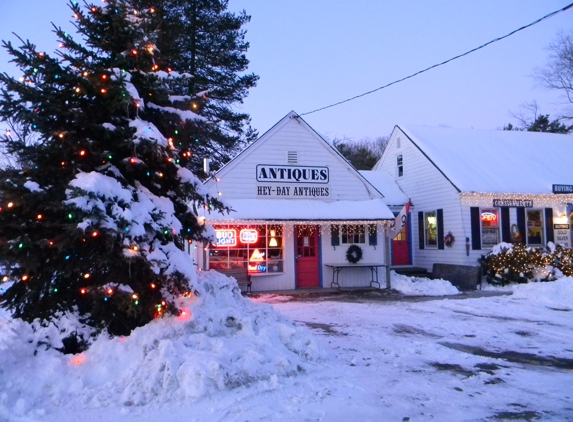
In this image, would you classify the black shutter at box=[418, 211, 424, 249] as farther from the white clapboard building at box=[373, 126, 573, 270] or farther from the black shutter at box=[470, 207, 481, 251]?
the black shutter at box=[470, 207, 481, 251]

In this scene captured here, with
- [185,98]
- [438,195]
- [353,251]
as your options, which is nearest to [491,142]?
[438,195]

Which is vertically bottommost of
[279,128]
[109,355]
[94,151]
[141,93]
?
[109,355]

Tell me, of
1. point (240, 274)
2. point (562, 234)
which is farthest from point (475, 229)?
point (240, 274)

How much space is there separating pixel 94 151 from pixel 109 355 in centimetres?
288

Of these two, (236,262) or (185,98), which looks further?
(236,262)

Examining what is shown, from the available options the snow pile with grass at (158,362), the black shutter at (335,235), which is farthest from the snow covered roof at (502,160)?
the snow pile with grass at (158,362)

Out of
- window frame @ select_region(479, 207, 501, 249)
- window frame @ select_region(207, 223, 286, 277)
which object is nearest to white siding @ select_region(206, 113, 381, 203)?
window frame @ select_region(207, 223, 286, 277)

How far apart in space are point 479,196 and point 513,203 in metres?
1.59

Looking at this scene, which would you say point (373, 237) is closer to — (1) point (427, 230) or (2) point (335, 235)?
(2) point (335, 235)

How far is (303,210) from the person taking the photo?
16.6 meters

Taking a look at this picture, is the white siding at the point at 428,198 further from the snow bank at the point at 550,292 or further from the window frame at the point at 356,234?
the window frame at the point at 356,234

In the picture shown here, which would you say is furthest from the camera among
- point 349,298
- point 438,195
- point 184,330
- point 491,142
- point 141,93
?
point 491,142

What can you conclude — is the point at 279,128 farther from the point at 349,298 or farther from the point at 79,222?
the point at 79,222

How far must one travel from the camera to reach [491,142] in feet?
78.9
